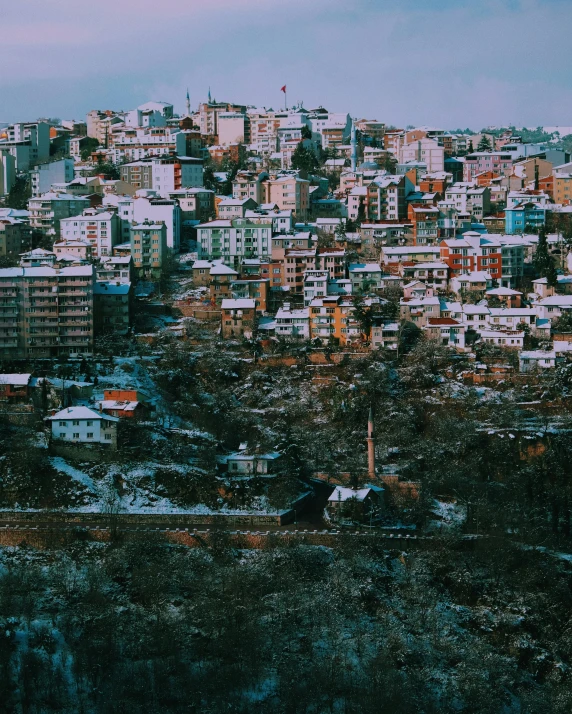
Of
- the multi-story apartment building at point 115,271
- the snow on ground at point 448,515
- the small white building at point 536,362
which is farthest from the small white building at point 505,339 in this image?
the multi-story apartment building at point 115,271

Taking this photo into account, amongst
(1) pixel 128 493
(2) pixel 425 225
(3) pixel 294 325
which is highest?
(2) pixel 425 225

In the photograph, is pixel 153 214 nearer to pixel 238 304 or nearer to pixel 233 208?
pixel 233 208

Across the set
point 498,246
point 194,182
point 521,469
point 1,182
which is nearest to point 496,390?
point 521,469

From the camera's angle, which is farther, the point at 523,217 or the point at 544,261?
the point at 523,217

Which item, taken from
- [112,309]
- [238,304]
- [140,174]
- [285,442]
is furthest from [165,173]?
[285,442]

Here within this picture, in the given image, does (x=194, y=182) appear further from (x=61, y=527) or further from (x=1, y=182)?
(x=61, y=527)

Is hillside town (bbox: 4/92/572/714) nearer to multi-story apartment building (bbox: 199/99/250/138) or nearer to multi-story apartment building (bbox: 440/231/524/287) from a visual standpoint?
multi-story apartment building (bbox: 440/231/524/287)

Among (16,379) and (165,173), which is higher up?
(165,173)
